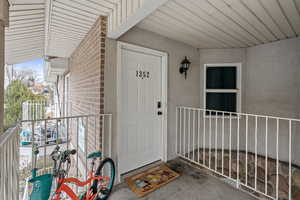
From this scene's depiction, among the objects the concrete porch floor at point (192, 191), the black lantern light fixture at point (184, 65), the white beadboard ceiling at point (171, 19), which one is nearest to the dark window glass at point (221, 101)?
the black lantern light fixture at point (184, 65)

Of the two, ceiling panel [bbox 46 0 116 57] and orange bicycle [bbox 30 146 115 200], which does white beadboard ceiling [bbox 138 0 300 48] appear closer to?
ceiling panel [bbox 46 0 116 57]

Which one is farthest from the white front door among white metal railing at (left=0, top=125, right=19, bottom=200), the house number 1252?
white metal railing at (left=0, top=125, right=19, bottom=200)

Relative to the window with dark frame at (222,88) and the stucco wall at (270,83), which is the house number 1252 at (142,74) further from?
the window with dark frame at (222,88)

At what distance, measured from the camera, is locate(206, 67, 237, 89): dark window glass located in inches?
134

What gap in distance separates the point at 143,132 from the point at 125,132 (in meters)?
0.37

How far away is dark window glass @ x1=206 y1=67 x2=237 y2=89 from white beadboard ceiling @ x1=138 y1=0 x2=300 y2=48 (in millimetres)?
652

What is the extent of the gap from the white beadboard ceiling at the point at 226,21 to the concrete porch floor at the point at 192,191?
2405 millimetres

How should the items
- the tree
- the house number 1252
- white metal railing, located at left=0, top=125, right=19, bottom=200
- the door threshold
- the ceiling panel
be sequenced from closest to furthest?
white metal railing, located at left=0, top=125, right=19, bottom=200 → the ceiling panel → the door threshold → the house number 1252 → the tree

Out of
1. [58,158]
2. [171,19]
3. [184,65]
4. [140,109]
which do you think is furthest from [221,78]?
[58,158]

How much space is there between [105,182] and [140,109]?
3.89 ft

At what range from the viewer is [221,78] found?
343cm

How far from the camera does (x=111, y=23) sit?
1861 mm

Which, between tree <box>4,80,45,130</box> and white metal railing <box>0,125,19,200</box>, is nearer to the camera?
white metal railing <box>0,125,19,200</box>

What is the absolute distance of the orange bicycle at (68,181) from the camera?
4.07 feet
